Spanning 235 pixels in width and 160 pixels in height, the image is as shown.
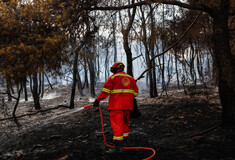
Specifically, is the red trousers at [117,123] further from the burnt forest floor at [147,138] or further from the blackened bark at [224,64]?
the blackened bark at [224,64]

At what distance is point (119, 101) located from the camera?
4117mm

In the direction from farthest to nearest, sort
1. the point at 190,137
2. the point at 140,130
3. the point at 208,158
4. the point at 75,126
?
the point at 75,126 → the point at 140,130 → the point at 190,137 → the point at 208,158

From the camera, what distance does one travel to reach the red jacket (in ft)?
13.6

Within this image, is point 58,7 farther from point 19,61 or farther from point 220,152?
point 220,152

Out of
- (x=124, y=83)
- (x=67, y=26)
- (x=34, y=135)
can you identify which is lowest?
(x=34, y=135)

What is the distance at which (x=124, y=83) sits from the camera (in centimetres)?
424

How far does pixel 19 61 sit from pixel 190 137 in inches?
173

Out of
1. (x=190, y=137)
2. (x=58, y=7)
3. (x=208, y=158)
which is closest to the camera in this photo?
(x=208, y=158)

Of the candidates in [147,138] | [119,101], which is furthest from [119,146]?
[147,138]

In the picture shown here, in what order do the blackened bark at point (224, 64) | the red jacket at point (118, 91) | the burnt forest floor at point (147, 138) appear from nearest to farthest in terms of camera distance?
the burnt forest floor at point (147, 138) < the red jacket at point (118, 91) < the blackened bark at point (224, 64)

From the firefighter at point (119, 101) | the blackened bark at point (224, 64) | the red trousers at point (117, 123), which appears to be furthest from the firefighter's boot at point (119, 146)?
the blackened bark at point (224, 64)

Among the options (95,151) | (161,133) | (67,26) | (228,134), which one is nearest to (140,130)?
(161,133)

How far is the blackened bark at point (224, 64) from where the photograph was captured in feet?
14.9

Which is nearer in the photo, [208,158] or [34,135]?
[208,158]
